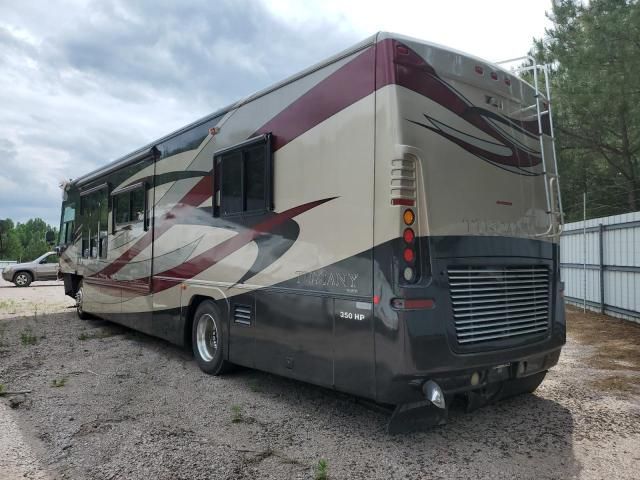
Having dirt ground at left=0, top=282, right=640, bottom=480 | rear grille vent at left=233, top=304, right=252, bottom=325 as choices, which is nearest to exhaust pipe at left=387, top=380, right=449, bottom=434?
dirt ground at left=0, top=282, right=640, bottom=480

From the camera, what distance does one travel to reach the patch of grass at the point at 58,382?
5.28 metres

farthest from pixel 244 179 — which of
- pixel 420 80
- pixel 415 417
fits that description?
pixel 415 417

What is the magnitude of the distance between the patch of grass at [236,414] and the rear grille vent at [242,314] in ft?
2.61

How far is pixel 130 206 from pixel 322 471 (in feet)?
18.6

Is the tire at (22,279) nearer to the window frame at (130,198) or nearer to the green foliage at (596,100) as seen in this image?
the window frame at (130,198)

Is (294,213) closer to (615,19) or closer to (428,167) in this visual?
(428,167)

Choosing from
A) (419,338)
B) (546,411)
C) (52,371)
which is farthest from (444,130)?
(52,371)

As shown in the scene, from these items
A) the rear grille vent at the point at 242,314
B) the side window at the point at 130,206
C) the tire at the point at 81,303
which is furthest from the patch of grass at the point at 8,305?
the rear grille vent at the point at 242,314

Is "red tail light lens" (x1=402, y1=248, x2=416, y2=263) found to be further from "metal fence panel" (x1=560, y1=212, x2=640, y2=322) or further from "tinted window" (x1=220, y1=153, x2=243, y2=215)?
"metal fence panel" (x1=560, y1=212, x2=640, y2=322)

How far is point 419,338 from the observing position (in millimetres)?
3469

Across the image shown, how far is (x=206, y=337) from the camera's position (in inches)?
231

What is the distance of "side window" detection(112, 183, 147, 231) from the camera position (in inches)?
285

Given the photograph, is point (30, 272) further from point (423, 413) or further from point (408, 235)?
point (408, 235)

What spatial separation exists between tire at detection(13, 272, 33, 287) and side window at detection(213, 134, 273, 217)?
59.5ft
